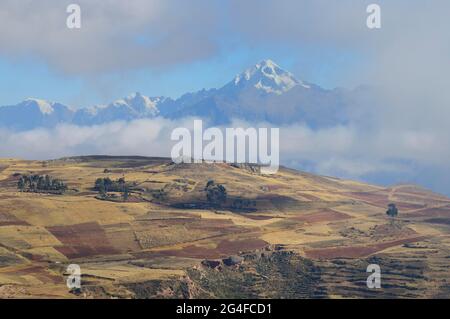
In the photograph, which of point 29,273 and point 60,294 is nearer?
point 60,294

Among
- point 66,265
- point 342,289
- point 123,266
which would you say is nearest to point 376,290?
point 342,289

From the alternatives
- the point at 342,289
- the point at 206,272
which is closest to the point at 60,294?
the point at 206,272
